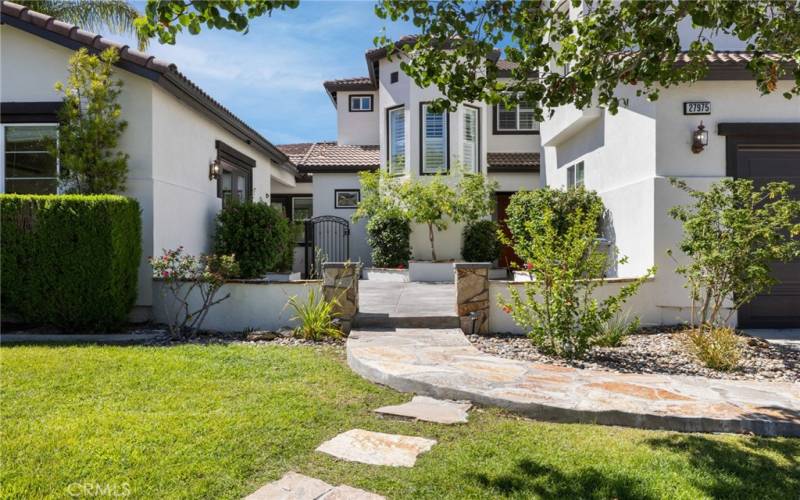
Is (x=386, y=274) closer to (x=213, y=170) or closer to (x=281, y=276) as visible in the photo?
(x=281, y=276)

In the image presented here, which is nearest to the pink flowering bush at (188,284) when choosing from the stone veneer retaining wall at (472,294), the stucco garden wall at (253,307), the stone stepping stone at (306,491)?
the stucco garden wall at (253,307)

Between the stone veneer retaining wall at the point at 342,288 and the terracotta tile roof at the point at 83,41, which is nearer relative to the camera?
the stone veneer retaining wall at the point at 342,288

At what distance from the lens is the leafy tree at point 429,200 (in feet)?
41.9

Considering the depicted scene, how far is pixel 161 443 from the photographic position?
3373mm

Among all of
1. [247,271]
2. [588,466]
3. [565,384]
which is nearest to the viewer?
[588,466]

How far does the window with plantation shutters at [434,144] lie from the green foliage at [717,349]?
9065 mm

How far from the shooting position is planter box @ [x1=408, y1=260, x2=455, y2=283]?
12766 millimetres

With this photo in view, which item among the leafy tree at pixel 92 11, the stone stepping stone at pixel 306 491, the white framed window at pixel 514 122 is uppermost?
the leafy tree at pixel 92 11

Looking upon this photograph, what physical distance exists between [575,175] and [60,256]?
1024 cm

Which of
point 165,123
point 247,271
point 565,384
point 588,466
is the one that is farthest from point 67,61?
point 588,466

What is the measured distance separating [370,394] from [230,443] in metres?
1.52

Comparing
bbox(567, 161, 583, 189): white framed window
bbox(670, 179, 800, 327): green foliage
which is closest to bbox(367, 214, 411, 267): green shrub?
bbox(567, 161, 583, 189): white framed window

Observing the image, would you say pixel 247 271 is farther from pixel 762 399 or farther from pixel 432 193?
pixel 762 399

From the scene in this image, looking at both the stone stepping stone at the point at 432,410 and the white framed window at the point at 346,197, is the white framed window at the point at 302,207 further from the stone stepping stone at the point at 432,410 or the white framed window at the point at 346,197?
the stone stepping stone at the point at 432,410
